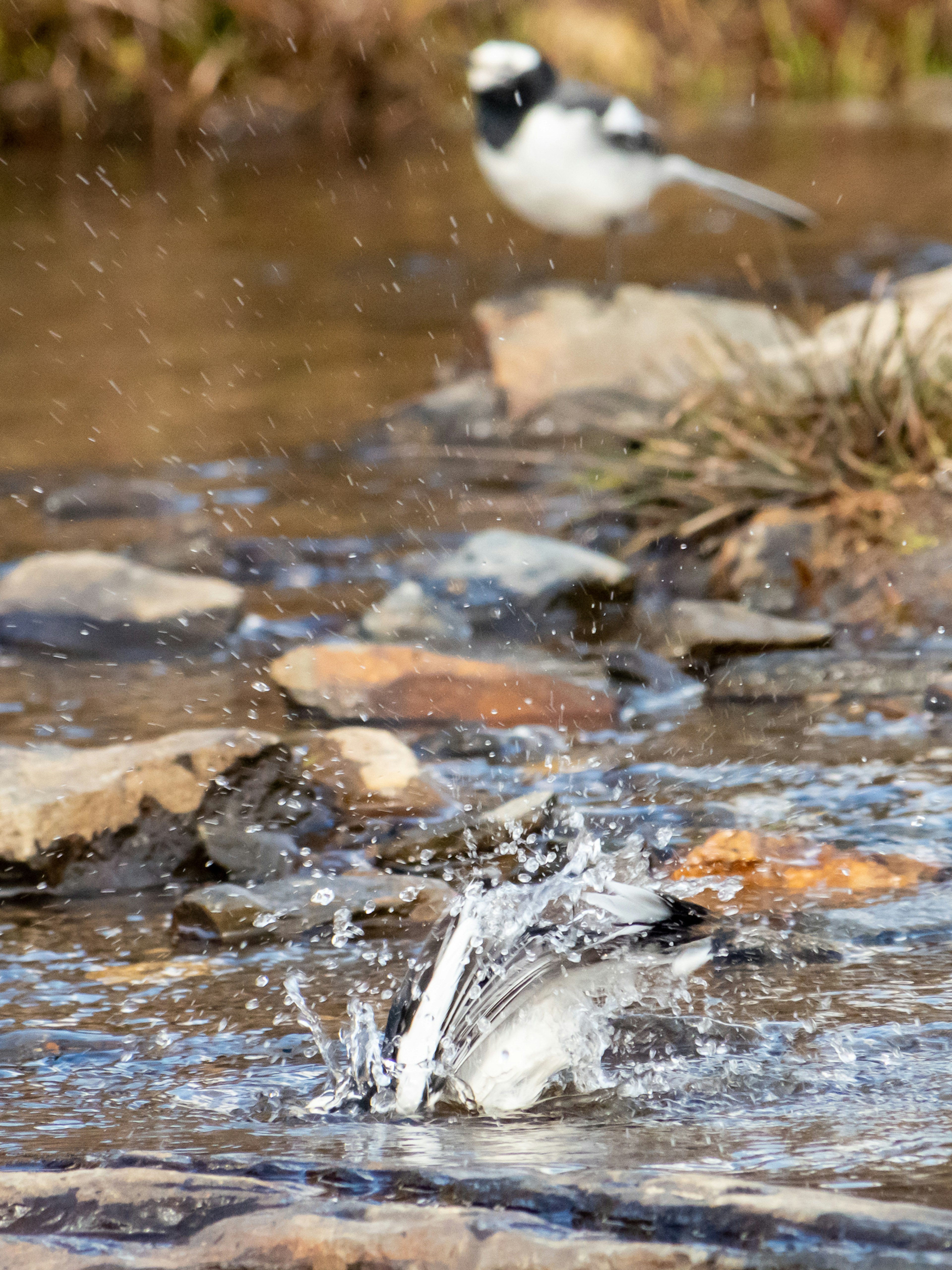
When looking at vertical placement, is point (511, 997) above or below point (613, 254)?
below

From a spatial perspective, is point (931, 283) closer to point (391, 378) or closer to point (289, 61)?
point (391, 378)

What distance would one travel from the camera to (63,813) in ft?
8.98

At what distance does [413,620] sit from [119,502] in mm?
1529

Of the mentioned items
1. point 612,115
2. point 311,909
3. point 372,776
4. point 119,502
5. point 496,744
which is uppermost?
point 612,115

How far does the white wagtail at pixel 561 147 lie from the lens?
614cm

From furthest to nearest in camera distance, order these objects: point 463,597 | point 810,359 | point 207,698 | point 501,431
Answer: point 501,431 → point 810,359 → point 463,597 → point 207,698

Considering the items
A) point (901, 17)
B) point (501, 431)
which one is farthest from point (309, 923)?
point (901, 17)

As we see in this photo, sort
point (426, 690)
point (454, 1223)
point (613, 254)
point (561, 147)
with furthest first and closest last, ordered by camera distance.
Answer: point (613, 254), point (561, 147), point (426, 690), point (454, 1223)

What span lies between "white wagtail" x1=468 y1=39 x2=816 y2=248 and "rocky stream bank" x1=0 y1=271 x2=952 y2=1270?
3.28 feet

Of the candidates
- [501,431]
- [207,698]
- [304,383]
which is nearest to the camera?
[207,698]

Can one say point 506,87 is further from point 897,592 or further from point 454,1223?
point 454,1223

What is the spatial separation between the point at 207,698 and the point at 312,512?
4.83 ft

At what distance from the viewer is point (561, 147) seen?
612 centimetres

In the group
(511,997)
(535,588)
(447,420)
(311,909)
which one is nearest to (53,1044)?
(311,909)
